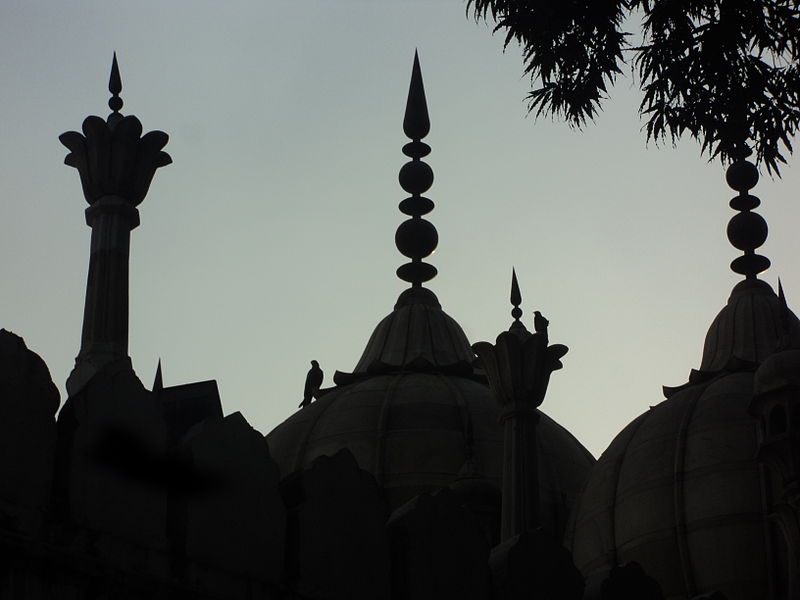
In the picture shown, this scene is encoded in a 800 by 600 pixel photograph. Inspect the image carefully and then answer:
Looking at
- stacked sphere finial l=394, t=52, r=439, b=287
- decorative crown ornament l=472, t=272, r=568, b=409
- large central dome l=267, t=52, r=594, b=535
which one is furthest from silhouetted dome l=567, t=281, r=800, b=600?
stacked sphere finial l=394, t=52, r=439, b=287

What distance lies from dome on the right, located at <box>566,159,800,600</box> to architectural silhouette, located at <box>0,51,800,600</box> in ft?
0.12

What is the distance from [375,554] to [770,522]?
16.3 meters

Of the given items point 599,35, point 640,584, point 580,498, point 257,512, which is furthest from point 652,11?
point 580,498

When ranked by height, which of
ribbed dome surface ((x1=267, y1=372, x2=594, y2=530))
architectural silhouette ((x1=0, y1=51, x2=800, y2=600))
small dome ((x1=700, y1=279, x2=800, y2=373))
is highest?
small dome ((x1=700, y1=279, x2=800, y2=373))

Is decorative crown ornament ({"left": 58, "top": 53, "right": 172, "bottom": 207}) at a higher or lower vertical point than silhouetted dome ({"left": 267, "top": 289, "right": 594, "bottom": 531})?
lower

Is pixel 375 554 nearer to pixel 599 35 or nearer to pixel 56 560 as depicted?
pixel 56 560

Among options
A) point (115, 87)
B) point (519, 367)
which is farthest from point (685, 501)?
point (115, 87)

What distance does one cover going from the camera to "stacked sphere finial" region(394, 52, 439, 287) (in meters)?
37.8

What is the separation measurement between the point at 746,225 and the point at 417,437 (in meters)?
8.16

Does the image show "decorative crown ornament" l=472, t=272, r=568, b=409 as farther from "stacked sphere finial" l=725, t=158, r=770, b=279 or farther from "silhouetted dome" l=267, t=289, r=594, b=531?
"stacked sphere finial" l=725, t=158, r=770, b=279

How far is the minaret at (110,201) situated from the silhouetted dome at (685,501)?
11.5 metres

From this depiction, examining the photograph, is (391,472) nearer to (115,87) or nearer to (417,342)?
(417,342)

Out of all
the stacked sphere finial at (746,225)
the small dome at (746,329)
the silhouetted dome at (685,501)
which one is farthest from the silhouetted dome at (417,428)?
the stacked sphere finial at (746,225)

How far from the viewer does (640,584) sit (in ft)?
39.7
